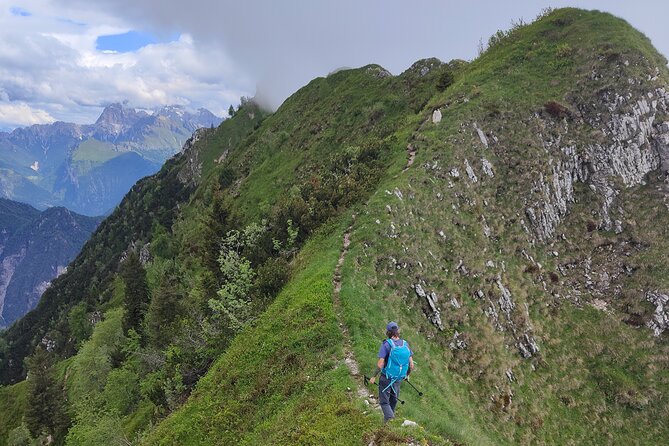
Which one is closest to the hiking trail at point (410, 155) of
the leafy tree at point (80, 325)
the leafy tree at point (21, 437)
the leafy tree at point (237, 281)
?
the leafy tree at point (237, 281)

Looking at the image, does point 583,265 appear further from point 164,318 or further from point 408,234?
point 164,318

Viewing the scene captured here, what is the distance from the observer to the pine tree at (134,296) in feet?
239

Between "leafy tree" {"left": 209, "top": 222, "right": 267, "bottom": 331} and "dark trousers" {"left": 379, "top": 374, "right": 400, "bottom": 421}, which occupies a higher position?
"leafy tree" {"left": 209, "top": 222, "right": 267, "bottom": 331}

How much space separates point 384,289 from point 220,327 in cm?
1256

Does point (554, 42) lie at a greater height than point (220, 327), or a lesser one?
greater

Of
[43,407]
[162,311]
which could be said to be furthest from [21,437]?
[162,311]

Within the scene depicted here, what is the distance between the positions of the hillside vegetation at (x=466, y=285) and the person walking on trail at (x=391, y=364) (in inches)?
38.3

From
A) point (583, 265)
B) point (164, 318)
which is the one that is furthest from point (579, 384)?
point (164, 318)

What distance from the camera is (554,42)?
59.2m

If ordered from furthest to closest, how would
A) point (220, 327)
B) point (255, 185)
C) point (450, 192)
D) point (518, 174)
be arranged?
point (255, 185), point (518, 174), point (450, 192), point (220, 327)

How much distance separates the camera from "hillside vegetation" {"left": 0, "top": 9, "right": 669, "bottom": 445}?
21.8 m

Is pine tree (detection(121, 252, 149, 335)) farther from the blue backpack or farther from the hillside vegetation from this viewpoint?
the blue backpack

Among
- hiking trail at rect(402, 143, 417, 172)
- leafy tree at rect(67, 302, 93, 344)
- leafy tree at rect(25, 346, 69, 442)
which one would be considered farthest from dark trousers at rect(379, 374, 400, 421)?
leafy tree at rect(67, 302, 93, 344)

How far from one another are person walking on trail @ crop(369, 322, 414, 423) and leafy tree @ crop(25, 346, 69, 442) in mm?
75857
